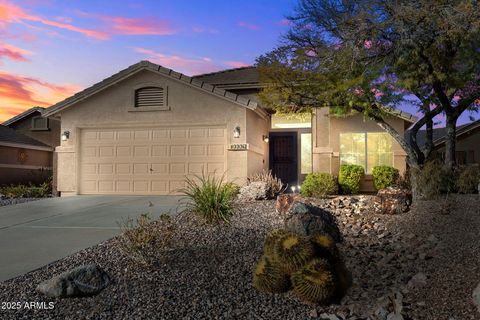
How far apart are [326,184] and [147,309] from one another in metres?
9.69

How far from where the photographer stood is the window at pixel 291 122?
17550 millimetres

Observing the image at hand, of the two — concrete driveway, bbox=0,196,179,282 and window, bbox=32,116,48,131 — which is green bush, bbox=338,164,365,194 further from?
window, bbox=32,116,48,131

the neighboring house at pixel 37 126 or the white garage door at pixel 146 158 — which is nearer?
the white garage door at pixel 146 158

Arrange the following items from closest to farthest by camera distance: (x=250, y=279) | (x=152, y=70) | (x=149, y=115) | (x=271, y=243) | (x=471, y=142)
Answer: (x=271, y=243), (x=250, y=279), (x=152, y=70), (x=149, y=115), (x=471, y=142)

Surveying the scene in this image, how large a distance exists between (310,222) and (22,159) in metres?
19.4

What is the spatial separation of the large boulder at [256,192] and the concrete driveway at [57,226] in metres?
1.96

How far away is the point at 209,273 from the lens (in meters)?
5.82

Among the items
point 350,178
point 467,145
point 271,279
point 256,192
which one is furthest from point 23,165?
point 467,145

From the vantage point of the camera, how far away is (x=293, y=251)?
5164 millimetres

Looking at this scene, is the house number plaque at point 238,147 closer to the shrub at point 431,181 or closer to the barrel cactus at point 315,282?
the shrub at point 431,181

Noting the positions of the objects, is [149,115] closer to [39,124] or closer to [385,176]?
[385,176]

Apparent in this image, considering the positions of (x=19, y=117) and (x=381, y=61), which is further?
(x=19, y=117)

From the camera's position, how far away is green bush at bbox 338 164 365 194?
50.9 ft

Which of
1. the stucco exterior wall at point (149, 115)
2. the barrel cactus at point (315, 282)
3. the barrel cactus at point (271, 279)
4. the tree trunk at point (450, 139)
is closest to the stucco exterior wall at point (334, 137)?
the stucco exterior wall at point (149, 115)
